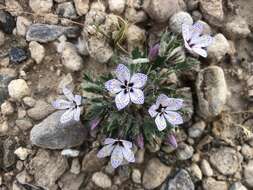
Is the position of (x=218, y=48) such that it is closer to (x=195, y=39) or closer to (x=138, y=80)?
(x=195, y=39)

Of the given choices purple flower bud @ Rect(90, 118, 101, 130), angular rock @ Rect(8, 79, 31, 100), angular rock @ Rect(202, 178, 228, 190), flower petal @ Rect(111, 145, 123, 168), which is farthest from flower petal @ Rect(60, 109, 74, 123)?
angular rock @ Rect(202, 178, 228, 190)

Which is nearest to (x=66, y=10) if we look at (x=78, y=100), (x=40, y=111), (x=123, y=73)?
(x=40, y=111)

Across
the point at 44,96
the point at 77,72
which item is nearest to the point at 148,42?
the point at 77,72

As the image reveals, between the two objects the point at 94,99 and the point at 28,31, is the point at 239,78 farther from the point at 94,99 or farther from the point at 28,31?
the point at 28,31

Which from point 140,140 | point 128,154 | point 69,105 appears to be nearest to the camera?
point 128,154

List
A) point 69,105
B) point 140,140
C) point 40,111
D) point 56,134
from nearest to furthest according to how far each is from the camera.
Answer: point 69,105
point 140,140
point 56,134
point 40,111

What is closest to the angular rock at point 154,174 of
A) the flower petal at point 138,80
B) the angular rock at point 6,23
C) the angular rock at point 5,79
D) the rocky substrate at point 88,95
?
the rocky substrate at point 88,95
